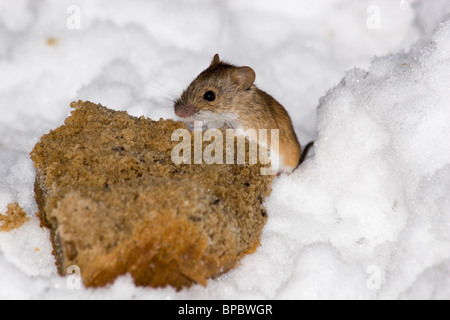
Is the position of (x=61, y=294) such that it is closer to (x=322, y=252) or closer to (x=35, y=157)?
(x=35, y=157)

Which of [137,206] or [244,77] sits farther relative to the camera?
[244,77]

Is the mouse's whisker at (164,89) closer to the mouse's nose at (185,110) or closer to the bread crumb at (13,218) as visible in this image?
the mouse's nose at (185,110)

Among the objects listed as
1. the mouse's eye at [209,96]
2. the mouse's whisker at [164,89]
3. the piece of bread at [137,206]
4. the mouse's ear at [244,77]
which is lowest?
the piece of bread at [137,206]

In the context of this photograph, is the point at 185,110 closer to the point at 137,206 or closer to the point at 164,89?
the point at 164,89

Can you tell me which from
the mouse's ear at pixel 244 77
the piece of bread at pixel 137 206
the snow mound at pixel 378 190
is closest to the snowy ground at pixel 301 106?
the snow mound at pixel 378 190

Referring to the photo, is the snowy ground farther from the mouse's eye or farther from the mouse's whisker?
the mouse's eye

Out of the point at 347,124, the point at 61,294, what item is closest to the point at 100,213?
the point at 61,294

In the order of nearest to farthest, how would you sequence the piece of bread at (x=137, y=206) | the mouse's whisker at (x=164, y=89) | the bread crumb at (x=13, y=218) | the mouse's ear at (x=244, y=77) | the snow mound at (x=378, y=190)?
the piece of bread at (x=137, y=206) < the snow mound at (x=378, y=190) < the bread crumb at (x=13, y=218) < the mouse's ear at (x=244, y=77) < the mouse's whisker at (x=164, y=89)

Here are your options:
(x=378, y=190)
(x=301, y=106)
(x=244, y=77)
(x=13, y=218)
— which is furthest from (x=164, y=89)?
(x=378, y=190)
